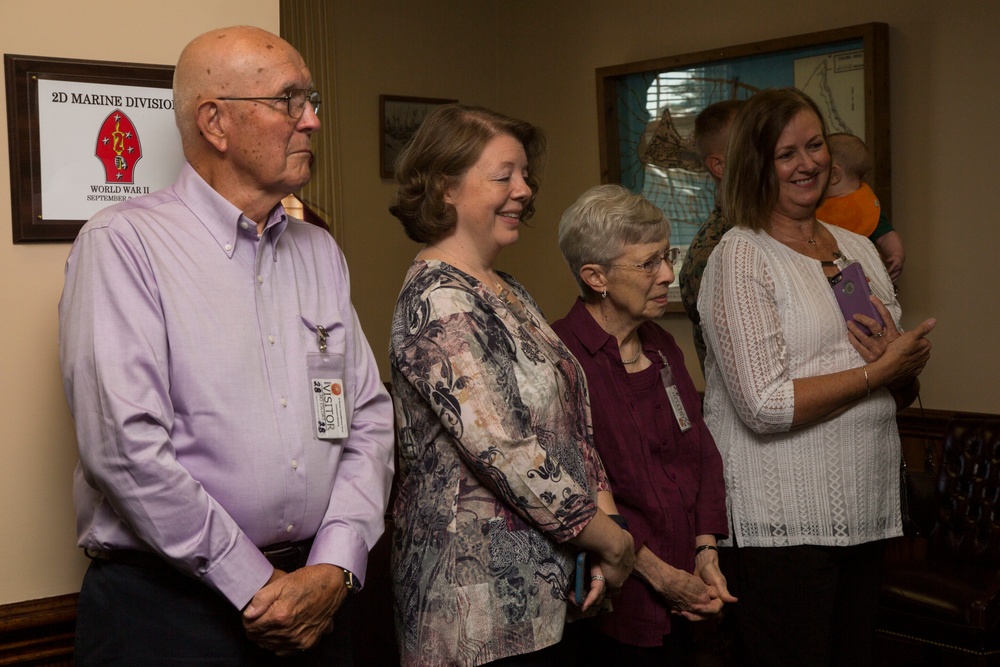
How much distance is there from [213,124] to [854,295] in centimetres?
160

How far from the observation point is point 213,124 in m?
1.77

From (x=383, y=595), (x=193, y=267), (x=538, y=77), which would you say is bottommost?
(x=383, y=595)

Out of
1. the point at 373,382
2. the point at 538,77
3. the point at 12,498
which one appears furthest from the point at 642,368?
the point at 538,77

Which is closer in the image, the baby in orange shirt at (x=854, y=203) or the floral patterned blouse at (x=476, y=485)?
the floral patterned blouse at (x=476, y=485)

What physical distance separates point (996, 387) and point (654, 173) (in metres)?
1.87

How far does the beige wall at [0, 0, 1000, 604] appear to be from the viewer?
6.29 ft

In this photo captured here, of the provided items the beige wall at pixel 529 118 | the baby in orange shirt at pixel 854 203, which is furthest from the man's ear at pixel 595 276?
the baby in orange shirt at pixel 854 203

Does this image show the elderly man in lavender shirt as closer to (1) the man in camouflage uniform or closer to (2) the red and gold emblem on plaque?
(2) the red and gold emblem on plaque

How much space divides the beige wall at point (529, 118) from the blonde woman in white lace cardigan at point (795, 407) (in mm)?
1288

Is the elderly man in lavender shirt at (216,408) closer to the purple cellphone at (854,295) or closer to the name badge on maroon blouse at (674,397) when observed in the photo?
the name badge on maroon blouse at (674,397)

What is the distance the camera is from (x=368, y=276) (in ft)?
17.6

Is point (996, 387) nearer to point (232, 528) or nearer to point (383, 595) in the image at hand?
point (383, 595)

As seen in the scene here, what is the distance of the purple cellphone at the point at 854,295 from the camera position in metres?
2.51

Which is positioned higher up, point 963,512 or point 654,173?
point 654,173
